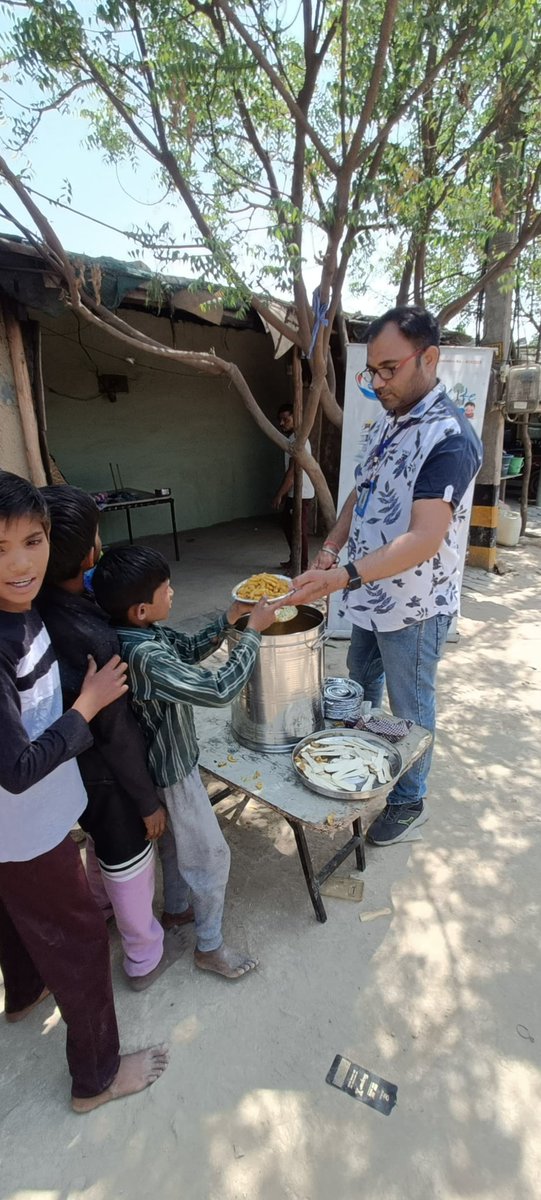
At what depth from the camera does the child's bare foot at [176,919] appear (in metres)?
2.14

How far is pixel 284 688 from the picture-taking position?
2.05 meters

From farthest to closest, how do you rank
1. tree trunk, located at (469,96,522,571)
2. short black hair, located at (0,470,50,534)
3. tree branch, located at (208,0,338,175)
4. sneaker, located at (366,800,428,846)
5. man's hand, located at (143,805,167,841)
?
tree trunk, located at (469,96,522,571) < tree branch, located at (208,0,338,175) < sneaker, located at (366,800,428,846) < man's hand, located at (143,805,167,841) < short black hair, located at (0,470,50,534)

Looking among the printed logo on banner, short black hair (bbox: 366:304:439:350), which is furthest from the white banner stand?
short black hair (bbox: 366:304:439:350)

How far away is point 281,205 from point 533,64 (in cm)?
215

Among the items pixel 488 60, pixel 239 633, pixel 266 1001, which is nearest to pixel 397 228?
pixel 488 60

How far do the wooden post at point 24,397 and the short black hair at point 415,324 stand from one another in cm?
342

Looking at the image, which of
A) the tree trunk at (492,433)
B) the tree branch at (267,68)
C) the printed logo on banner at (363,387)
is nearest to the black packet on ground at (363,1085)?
the printed logo on banner at (363,387)

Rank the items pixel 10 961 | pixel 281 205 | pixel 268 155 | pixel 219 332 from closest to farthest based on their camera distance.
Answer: pixel 10 961, pixel 281 205, pixel 268 155, pixel 219 332

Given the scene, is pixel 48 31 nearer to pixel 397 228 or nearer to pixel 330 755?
pixel 397 228

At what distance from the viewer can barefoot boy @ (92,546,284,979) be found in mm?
1539

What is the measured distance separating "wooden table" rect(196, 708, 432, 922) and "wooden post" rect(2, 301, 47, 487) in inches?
121

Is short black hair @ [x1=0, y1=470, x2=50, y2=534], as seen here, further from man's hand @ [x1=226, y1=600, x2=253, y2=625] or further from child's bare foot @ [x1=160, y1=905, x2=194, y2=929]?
child's bare foot @ [x1=160, y1=905, x2=194, y2=929]

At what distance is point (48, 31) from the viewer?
330 cm

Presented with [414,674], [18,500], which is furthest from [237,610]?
[18,500]
